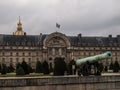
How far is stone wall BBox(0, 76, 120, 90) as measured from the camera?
2059cm

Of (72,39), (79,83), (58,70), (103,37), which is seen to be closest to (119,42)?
(103,37)

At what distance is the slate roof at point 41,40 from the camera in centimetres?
11607

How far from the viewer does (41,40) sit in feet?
392

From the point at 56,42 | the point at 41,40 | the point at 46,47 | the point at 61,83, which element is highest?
the point at 41,40

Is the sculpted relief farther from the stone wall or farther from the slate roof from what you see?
the stone wall

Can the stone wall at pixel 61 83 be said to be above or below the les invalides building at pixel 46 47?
below

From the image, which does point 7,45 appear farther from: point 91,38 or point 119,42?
point 119,42

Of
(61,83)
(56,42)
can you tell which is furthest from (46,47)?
(61,83)

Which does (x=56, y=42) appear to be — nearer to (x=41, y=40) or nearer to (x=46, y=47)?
(x=46, y=47)

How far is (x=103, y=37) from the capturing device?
431ft

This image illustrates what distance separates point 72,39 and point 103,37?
1421cm

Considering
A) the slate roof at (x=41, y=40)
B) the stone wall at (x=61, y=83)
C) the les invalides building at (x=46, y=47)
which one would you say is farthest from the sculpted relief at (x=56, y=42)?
the stone wall at (x=61, y=83)

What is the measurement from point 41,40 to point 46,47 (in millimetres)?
3193

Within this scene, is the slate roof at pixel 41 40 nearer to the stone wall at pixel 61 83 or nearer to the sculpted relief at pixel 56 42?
the sculpted relief at pixel 56 42
